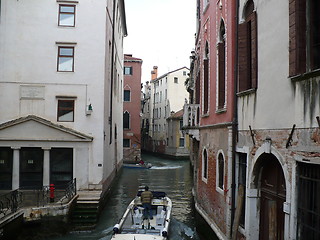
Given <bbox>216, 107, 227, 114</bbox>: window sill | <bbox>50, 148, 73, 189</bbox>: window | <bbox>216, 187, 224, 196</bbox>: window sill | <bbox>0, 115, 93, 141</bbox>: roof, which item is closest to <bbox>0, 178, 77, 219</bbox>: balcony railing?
<bbox>50, 148, 73, 189</bbox>: window

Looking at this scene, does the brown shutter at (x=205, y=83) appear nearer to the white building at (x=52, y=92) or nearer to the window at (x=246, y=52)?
the window at (x=246, y=52)

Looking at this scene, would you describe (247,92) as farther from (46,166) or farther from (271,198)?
(46,166)

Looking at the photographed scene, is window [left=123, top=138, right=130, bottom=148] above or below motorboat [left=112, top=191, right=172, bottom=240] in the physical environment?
above

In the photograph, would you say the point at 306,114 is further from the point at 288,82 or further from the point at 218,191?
the point at 218,191

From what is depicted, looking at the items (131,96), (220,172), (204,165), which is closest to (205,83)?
(204,165)

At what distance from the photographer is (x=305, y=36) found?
5.82 metres

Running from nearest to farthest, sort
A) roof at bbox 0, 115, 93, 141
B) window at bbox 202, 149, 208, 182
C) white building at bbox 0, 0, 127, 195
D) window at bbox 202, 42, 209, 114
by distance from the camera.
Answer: window at bbox 202, 149, 208, 182
window at bbox 202, 42, 209, 114
roof at bbox 0, 115, 93, 141
white building at bbox 0, 0, 127, 195

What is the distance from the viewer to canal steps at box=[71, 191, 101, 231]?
13.0 metres

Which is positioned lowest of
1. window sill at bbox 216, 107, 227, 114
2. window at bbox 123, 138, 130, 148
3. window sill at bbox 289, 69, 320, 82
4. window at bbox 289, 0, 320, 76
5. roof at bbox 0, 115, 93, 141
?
window at bbox 123, 138, 130, 148

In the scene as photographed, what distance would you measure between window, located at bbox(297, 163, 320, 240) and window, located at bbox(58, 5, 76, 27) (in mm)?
12802

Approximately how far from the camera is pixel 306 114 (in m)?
5.53

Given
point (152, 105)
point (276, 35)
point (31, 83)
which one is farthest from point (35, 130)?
point (152, 105)

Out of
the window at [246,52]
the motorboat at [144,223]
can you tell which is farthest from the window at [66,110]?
the window at [246,52]

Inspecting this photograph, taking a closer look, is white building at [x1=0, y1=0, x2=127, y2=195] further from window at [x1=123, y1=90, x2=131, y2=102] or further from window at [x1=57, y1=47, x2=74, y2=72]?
window at [x1=123, y1=90, x2=131, y2=102]
